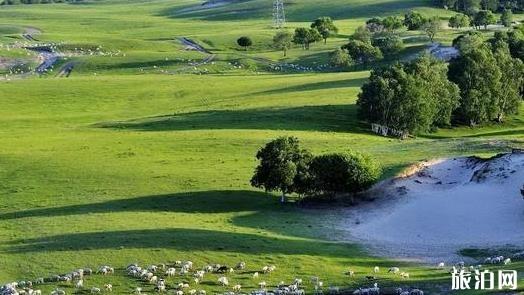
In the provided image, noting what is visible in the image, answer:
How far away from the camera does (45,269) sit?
47.0 metres

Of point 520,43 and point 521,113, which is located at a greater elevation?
point 520,43

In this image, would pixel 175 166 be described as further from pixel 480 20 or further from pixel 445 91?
pixel 480 20

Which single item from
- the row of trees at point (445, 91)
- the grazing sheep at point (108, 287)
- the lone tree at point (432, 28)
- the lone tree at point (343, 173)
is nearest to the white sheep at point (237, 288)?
the grazing sheep at point (108, 287)

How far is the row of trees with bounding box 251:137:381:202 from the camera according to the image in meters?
62.9

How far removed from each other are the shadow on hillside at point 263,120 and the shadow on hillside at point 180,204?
93.6ft

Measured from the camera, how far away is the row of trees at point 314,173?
A: 62875 mm

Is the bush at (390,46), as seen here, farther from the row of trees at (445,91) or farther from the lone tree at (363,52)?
the row of trees at (445,91)

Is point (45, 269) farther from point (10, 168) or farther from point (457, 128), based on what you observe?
point (457, 128)

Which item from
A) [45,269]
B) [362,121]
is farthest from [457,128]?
[45,269]

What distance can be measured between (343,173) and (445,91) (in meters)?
41.1

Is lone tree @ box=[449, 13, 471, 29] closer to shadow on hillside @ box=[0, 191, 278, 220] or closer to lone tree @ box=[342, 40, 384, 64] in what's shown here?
lone tree @ box=[342, 40, 384, 64]

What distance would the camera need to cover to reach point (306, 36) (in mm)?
179375

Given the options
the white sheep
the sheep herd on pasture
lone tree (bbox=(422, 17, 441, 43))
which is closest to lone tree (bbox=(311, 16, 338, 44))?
lone tree (bbox=(422, 17, 441, 43))

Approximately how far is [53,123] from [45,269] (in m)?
62.4
